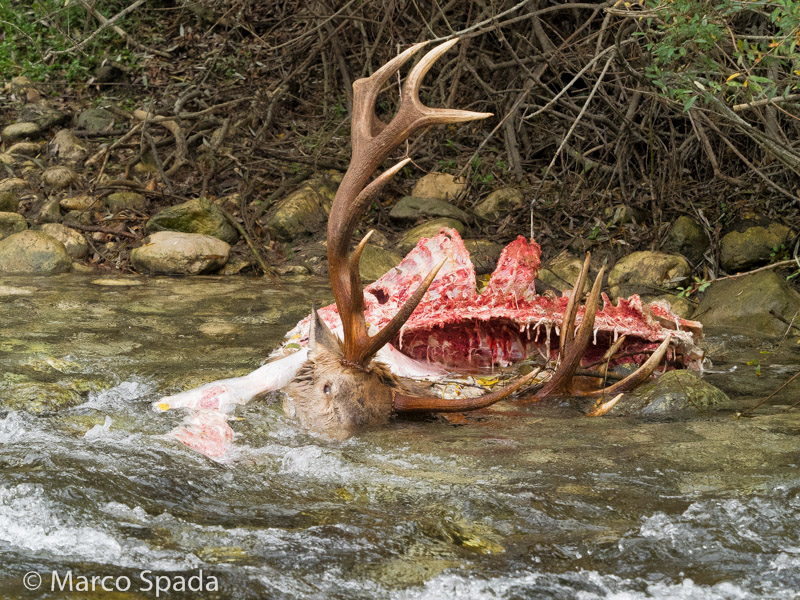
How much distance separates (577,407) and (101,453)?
2024mm

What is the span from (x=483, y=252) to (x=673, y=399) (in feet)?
11.8

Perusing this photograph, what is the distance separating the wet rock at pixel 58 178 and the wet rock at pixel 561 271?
494 cm

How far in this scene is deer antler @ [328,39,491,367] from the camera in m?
3.57

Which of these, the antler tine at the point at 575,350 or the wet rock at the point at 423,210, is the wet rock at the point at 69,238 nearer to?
the wet rock at the point at 423,210

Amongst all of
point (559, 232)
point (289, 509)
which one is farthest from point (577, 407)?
point (559, 232)

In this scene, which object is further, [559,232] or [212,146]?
[212,146]

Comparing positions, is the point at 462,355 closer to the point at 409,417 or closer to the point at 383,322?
the point at 383,322

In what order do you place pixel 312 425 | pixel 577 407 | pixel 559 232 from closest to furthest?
pixel 312 425
pixel 577 407
pixel 559 232

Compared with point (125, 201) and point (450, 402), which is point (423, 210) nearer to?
point (125, 201)

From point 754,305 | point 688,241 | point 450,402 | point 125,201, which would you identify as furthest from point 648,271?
point 125,201

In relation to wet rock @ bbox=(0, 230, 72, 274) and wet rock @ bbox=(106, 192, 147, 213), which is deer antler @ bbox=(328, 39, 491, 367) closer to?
wet rock @ bbox=(0, 230, 72, 274)

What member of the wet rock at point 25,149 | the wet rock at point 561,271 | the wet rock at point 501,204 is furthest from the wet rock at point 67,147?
the wet rock at point 561,271

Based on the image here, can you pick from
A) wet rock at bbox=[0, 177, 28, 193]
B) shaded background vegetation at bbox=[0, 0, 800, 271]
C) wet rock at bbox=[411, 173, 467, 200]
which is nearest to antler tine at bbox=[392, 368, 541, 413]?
shaded background vegetation at bbox=[0, 0, 800, 271]

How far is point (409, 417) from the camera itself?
3723 mm
